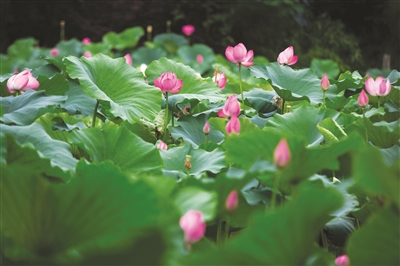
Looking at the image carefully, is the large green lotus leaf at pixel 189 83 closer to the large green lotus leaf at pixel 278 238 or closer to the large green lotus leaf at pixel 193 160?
the large green lotus leaf at pixel 193 160

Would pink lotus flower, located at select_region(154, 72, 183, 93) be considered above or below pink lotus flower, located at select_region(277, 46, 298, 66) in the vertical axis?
above

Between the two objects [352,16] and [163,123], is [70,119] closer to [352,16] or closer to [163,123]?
[163,123]

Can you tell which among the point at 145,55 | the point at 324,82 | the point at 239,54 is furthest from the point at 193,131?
the point at 145,55

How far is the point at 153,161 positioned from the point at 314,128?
411mm

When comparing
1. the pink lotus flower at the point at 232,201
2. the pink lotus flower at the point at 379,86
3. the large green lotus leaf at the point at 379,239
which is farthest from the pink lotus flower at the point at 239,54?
the large green lotus leaf at the point at 379,239

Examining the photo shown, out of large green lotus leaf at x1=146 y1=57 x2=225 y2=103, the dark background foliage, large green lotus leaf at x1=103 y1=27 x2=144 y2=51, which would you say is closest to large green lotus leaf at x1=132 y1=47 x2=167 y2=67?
large green lotus leaf at x1=103 y1=27 x2=144 y2=51

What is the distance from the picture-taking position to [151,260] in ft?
1.65

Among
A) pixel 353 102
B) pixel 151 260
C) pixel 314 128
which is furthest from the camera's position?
pixel 353 102

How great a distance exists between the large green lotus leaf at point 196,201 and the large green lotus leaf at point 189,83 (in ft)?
2.26

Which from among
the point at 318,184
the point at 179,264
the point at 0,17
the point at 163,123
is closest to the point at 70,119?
the point at 163,123

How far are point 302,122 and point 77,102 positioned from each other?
0.59m

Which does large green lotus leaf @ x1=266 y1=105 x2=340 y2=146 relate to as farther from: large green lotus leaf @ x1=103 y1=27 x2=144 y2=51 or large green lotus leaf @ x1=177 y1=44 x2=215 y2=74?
large green lotus leaf @ x1=103 y1=27 x2=144 y2=51

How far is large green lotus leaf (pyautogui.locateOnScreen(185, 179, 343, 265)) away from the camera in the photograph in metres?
0.56

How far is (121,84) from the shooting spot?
4.42 feet
